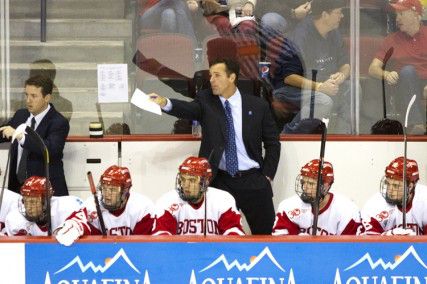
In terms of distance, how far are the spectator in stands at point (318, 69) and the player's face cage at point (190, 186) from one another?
5.87 ft

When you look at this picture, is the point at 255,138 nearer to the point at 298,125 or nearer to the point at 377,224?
the point at 298,125

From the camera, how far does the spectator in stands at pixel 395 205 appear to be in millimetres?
8852

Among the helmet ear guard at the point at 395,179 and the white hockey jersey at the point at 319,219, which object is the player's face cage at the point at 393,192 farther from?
the white hockey jersey at the point at 319,219

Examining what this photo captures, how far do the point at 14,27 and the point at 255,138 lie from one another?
2.02 meters

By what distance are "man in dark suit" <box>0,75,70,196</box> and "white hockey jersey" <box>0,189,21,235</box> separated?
402mm

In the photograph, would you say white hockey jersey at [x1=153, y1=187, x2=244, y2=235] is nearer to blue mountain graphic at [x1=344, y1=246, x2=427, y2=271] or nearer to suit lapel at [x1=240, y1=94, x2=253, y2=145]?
suit lapel at [x1=240, y1=94, x2=253, y2=145]

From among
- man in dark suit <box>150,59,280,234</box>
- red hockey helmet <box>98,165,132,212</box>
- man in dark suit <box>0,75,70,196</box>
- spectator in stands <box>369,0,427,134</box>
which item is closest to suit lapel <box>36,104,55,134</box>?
man in dark suit <box>0,75,70,196</box>

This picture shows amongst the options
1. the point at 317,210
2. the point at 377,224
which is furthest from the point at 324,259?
the point at 377,224

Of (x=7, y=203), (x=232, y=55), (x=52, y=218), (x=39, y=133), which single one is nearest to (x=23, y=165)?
(x=39, y=133)

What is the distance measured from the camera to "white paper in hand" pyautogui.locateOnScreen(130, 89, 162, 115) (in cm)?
961

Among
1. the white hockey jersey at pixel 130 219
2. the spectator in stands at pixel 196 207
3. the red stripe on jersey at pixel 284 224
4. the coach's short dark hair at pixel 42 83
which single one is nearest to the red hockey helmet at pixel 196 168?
the spectator in stands at pixel 196 207

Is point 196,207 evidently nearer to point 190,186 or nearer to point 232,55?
point 190,186

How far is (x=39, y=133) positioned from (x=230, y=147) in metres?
1.32

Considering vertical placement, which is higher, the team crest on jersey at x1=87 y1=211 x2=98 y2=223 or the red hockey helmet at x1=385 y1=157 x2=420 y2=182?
the red hockey helmet at x1=385 y1=157 x2=420 y2=182
